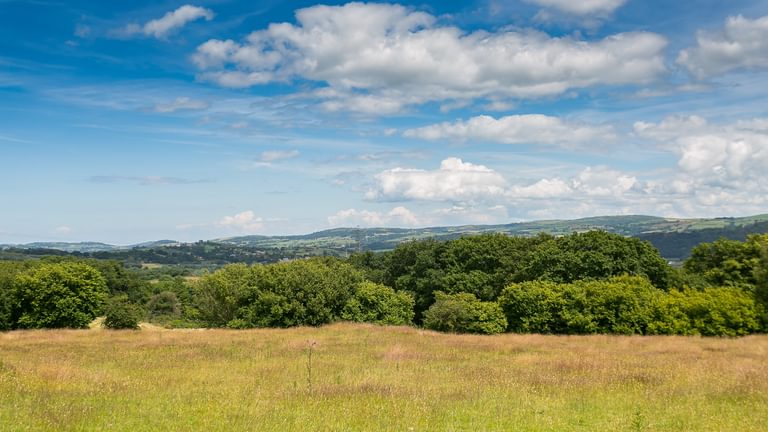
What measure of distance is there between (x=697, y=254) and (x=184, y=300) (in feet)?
333

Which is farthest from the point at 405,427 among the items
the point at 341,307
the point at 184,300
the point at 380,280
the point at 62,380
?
the point at 184,300

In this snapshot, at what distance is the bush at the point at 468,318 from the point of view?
44250 mm

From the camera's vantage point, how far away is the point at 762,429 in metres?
12.0

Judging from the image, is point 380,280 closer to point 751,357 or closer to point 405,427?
point 751,357

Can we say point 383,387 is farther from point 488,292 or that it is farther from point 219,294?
point 488,292

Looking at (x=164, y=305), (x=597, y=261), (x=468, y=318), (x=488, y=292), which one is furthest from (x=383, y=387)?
(x=164, y=305)

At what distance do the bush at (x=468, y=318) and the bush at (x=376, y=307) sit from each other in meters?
7.21

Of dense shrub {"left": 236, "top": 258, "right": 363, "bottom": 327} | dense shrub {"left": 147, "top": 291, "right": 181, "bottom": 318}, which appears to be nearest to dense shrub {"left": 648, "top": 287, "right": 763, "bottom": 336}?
dense shrub {"left": 236, "top": 258, "right": 363, "bottom": 327}

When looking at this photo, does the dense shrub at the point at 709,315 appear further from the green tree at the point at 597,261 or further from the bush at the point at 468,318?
the green tree at the point at 597,261

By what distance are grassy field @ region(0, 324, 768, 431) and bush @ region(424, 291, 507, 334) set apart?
551 inches

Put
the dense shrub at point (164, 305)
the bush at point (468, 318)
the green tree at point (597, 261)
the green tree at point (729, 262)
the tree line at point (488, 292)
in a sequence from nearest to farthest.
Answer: the tree line at point (488, 292) < the bush at point (468, 318) < the green tree at point (597, 261) < the green tree at point (729, 262) < the dense shrub at point (164, 305)

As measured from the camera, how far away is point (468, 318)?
44469 millimetres

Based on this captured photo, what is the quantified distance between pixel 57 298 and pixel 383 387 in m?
46.7

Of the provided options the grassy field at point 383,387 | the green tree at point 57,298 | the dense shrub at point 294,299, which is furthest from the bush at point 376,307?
the green tree at point 57,298
